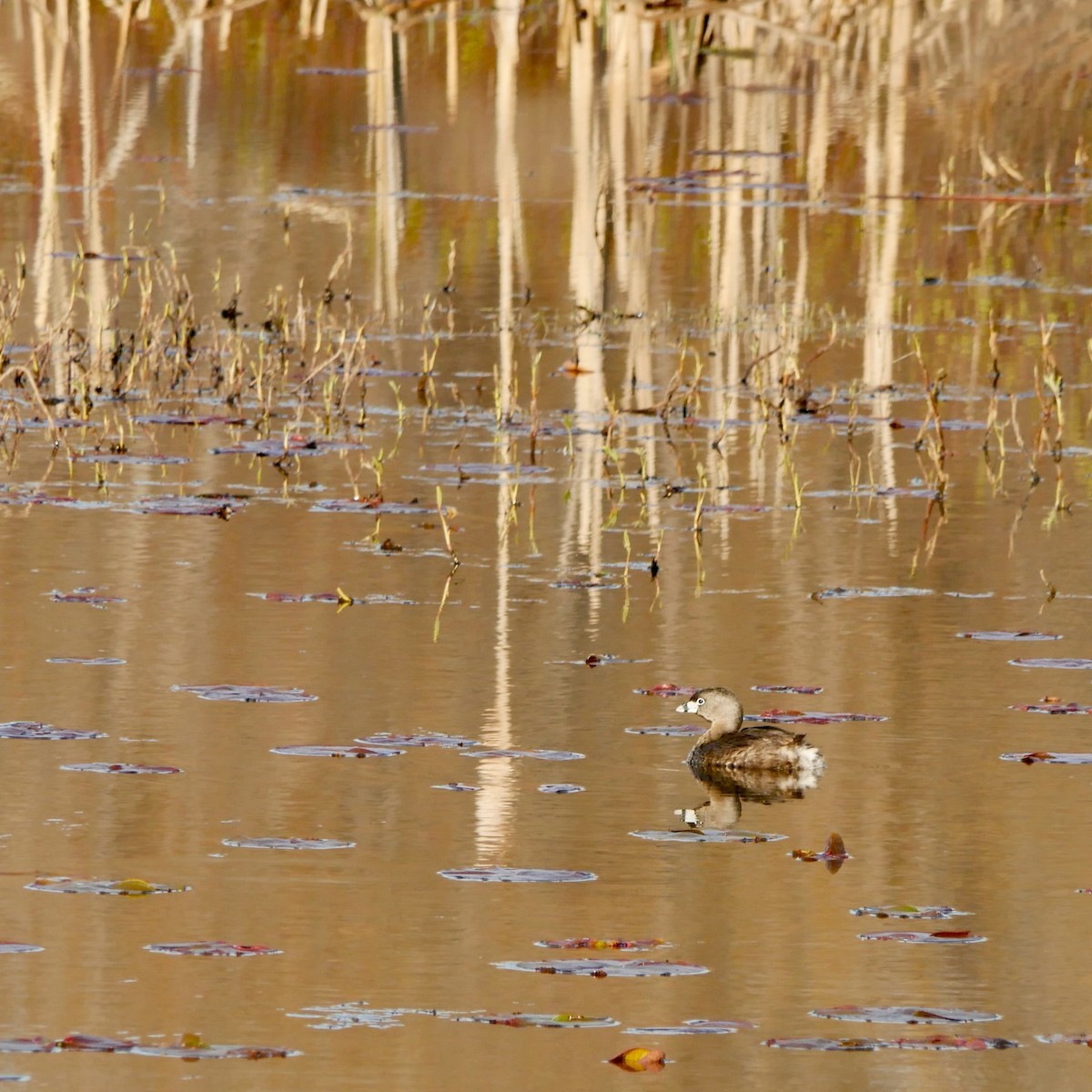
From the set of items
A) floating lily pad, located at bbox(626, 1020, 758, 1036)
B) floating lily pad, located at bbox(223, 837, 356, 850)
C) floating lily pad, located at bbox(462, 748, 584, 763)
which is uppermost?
floating lily pad, located at bbox(462, 748, 584, 763)

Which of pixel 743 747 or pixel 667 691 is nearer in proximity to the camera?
pixel 743 747

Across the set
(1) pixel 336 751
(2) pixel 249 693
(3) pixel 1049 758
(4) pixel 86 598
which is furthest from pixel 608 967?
(4) pixel 86 598

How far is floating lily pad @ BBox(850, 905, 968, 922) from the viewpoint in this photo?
6535 millimetres

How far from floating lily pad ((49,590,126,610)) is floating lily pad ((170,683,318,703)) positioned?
1.26 m

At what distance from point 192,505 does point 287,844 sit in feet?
15.4

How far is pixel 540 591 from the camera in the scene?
33.4 feet

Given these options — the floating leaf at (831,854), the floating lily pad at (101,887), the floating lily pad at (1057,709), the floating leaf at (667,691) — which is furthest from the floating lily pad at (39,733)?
the floating lily pad at (1057,709)

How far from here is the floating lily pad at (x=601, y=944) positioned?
245 inches

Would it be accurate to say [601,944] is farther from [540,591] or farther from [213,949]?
[540,591]

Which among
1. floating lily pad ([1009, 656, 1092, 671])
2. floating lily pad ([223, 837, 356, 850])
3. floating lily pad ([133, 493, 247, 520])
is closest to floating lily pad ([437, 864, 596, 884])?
floating lily pad ([223, 837, 356, 850])

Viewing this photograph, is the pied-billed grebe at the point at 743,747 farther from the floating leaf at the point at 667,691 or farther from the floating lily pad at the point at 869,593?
the floating lily pad at the point at 869,593

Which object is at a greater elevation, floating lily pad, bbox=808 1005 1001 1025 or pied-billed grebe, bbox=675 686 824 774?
pied-billed grebe, bbox=675 686 824 774

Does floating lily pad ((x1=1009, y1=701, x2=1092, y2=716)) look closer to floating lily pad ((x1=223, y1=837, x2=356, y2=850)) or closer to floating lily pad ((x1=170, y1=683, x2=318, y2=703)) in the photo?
floating lily pad ((x1=170, y1=683, x2=318, y2=703))

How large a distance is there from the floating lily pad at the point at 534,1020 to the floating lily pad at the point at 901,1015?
0.43m
